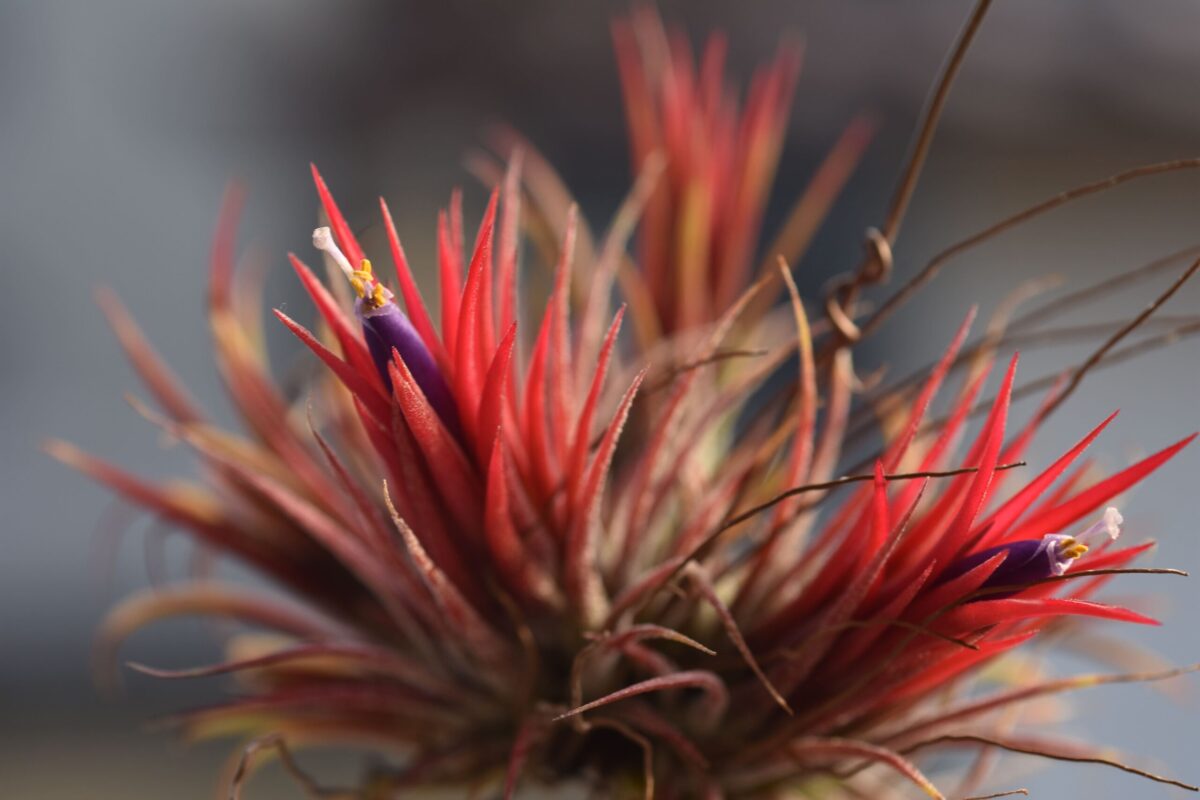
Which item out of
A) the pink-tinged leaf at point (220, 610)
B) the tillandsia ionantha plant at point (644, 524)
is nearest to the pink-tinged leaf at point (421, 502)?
the tillandsia ionantha plant at point (644, 524)

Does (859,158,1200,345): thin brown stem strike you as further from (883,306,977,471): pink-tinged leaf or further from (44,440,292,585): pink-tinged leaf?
(44,440,292,585): pink-tinged leaf

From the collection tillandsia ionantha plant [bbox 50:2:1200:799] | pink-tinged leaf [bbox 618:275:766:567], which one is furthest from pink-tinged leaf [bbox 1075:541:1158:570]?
pink-tinged leaf [bbox 618:275:766:567]

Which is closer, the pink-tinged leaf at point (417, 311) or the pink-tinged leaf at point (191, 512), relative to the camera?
the pink-tinged leaf at point (417, 311)

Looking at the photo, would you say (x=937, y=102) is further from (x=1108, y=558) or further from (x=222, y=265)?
(x=222, y=265)

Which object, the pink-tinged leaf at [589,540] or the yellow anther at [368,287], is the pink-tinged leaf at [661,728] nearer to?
the pink-tinged leaf at [589,540]

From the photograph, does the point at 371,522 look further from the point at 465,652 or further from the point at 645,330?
the point at 645,330

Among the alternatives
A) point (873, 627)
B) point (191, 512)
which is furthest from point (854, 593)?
point (191, 512)

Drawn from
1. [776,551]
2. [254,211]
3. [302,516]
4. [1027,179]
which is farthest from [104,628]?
[254,211]
